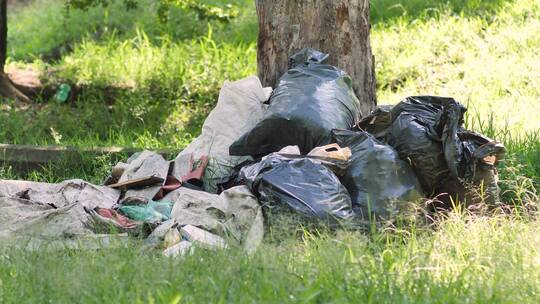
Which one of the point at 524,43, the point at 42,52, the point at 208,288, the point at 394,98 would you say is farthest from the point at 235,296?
the point at 42,52

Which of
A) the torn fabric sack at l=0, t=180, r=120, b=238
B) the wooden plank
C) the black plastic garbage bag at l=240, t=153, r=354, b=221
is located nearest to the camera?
the black plastic garbage bag at l=240, t=153, r=354, b=221

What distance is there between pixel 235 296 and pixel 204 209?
4.81 feet

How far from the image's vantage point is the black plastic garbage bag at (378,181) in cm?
486

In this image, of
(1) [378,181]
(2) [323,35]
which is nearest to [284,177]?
(1) [378,181]

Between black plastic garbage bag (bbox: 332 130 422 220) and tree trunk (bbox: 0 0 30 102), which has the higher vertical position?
black plastic garbage bag (bbox: 332 130 422 220)

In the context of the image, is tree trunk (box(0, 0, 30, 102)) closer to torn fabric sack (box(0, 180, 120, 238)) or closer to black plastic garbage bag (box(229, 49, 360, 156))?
torn fabric sack (box(0, 180, 120, 238))

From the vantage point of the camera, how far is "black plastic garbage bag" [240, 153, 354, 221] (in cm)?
468

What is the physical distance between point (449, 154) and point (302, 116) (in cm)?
91

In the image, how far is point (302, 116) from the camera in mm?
5406

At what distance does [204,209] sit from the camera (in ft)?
16.1

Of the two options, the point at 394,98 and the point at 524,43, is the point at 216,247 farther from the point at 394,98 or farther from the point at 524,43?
the point at 524,43

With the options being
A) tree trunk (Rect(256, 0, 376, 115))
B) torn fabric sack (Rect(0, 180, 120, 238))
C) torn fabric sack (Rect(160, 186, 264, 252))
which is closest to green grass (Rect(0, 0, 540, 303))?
torn fabric sack (Rect(160, 186, 264, 252))

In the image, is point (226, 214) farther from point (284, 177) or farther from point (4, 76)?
point (4, 76)

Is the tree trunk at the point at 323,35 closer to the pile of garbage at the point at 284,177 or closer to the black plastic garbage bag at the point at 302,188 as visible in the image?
the pile of garbage at the point at 284,177
